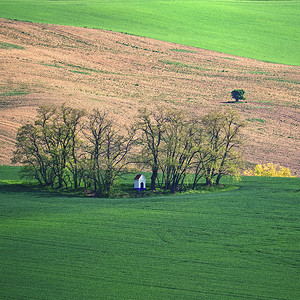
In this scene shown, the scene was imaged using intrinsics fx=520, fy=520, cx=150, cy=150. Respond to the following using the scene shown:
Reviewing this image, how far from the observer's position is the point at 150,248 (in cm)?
2388

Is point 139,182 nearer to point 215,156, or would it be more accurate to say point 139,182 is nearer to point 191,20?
point 215,156

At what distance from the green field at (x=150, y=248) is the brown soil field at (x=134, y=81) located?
2734 centimetres

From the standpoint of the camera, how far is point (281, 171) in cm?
5831

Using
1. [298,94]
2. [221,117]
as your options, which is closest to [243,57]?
[298,94]

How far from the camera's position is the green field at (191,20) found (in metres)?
122

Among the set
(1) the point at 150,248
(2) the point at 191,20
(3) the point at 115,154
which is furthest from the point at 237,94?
(1) the point at 150,248

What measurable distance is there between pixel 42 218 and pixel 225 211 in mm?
11452

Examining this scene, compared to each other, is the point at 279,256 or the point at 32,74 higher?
the point at 32,74

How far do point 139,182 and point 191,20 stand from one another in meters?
102

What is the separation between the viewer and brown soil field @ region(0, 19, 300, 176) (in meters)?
73.6

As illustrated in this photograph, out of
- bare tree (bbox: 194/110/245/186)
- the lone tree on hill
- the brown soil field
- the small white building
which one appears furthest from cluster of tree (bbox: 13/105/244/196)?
the lone tree on hill

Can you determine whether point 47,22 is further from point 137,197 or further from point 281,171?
point 137,197

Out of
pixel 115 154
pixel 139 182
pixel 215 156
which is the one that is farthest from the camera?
pixel 115 154

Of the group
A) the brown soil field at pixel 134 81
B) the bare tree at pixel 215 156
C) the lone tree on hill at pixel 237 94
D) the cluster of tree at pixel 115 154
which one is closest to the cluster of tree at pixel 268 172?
the brown soil field at pixel 134 81
